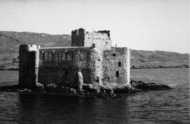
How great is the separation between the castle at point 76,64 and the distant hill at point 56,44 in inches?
3262

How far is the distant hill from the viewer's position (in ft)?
448

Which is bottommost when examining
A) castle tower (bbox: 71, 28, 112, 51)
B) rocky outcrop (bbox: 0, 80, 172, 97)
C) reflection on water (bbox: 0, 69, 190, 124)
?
reflection on water (bbox: 0, 69, 190, 124)

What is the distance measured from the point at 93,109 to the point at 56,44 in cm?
12477

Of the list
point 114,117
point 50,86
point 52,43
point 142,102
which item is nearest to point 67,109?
point 114,117

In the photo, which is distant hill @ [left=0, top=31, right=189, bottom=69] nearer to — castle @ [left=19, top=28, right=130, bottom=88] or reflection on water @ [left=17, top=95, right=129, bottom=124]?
castle @ [left=19, top=28, right=130, bottom=88]

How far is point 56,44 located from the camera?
511ft

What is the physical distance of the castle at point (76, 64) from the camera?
42.8 m

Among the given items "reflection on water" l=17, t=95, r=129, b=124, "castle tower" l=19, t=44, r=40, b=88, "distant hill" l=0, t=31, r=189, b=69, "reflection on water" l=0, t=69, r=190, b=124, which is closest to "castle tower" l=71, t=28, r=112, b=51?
"castle tower" l=19, t=44, r=40, b=88

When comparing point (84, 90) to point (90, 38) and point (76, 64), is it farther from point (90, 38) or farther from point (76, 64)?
point (90, 38)

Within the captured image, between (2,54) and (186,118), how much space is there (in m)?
116

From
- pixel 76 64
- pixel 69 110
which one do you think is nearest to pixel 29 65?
pixel 76 64

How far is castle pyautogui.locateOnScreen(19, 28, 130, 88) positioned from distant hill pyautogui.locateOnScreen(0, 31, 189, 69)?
8286cm

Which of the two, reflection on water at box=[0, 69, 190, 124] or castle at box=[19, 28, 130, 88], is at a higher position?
castle at box=[19, 28, 130, 88]

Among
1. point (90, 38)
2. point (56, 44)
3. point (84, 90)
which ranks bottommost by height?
point (84, 90)
